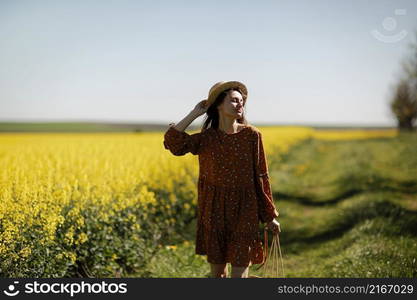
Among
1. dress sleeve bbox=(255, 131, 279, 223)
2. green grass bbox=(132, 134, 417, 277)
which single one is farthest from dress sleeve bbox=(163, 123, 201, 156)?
green grass bbox=(132, 134, 417, 277)

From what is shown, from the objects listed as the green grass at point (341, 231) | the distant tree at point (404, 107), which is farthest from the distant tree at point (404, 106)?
the green grass at point (341, 231)

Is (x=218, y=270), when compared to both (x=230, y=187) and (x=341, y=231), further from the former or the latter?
(x=341, y=231)

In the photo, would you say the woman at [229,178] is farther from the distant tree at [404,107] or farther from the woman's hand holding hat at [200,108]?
the distant tree at [404,107]

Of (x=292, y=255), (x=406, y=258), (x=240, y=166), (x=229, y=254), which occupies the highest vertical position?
(x=240, y=166)

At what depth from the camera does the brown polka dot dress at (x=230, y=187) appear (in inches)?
151

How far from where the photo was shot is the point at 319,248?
7.08 meters

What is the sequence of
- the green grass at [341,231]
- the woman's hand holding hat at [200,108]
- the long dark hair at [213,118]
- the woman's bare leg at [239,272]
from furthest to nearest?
the green grass at [341,231]
the long dark hair at [213,118]
the woman's hand holding hat at [200,108]
the woman's bare leg at [239,272]

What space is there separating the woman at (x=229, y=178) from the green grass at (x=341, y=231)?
167 centimetres

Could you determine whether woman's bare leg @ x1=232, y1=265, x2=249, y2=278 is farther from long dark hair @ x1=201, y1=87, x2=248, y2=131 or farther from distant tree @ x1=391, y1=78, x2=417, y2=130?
distant tree @ x1=391, y1=78, x2=417, y2=130

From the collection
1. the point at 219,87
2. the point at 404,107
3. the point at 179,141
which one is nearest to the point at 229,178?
the point at 179,141

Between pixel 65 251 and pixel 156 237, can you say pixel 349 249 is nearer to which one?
pixel 156 237

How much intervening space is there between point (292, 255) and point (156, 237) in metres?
1.86

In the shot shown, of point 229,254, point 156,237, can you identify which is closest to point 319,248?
point 156,237

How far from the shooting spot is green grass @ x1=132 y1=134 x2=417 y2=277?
556 centimetres
